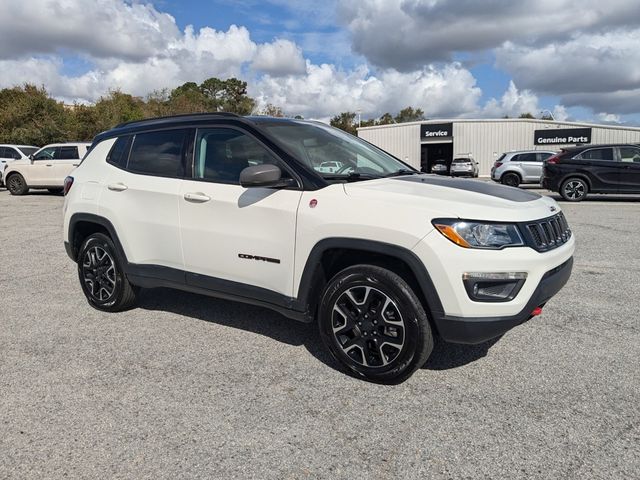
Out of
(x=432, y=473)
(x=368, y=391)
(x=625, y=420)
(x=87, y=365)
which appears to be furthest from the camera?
(x=87, y=365)

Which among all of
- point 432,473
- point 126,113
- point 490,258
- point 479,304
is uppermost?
point 126,113

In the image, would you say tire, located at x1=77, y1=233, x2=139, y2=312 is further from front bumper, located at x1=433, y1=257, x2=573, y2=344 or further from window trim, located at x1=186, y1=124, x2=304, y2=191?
front bumper, located at x1=433, y1=257, x2=573, y2=344

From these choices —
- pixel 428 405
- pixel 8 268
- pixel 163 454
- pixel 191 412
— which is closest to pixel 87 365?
pixel 191 412

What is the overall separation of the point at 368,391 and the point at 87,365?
2021 millimetres

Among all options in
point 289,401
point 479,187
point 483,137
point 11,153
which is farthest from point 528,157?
point 483,137

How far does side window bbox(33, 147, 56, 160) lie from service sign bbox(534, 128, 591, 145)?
35.7 m

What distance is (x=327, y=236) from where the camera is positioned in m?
3.13

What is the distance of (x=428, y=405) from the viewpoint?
2.90m

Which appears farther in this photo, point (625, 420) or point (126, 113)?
point (126, 113)

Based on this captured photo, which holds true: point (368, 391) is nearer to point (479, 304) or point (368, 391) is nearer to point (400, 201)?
point (479, 304)

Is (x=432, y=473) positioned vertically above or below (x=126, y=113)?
below

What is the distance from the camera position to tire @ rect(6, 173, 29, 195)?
17.4 m

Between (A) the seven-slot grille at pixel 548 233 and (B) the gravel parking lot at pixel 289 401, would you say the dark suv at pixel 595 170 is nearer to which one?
(B) the gravel parking lot at pixel 289 401

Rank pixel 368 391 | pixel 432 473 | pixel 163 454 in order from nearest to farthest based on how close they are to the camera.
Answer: pixel 432 473 < pixel 163 454 < pixel 368 391
